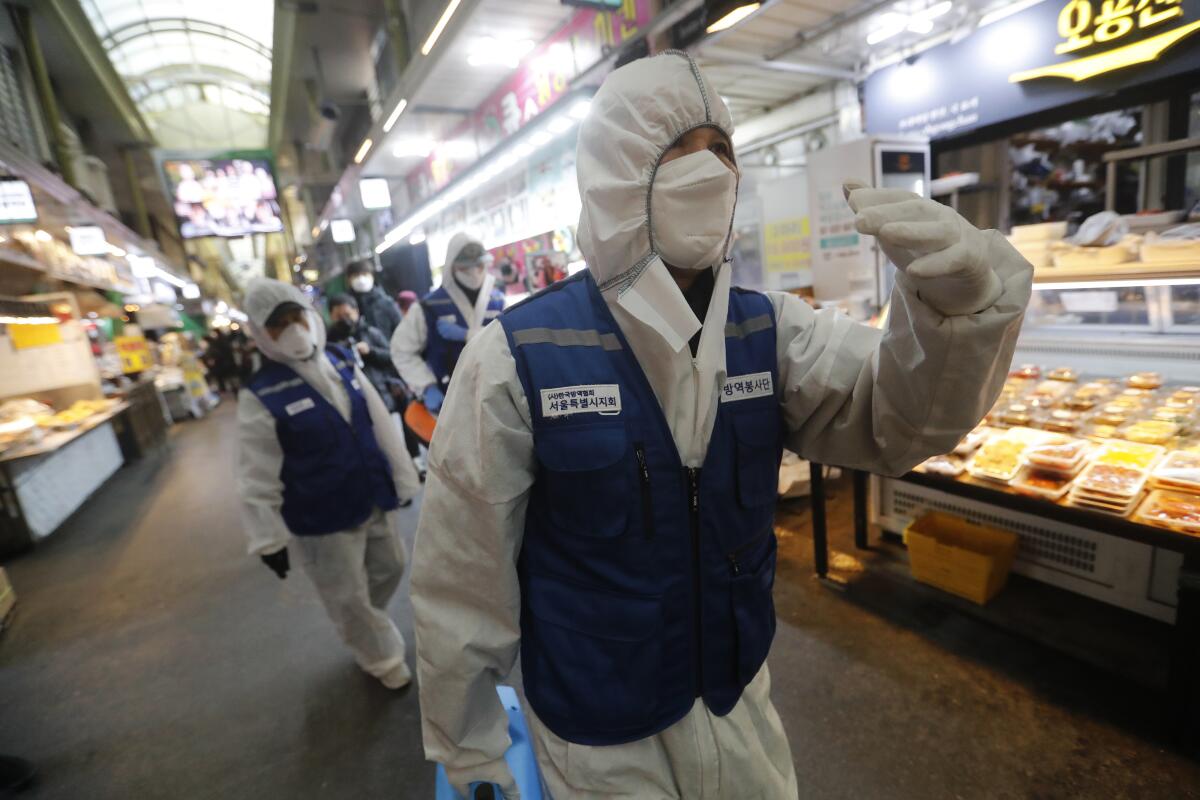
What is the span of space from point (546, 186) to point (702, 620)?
522 centimetres

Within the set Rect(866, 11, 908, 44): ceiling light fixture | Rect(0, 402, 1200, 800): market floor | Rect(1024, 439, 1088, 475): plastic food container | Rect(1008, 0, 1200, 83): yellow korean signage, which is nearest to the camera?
Rect(0, 402, 1200, 800): market floor

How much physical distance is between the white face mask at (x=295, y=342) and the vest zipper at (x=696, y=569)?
219 centimetres

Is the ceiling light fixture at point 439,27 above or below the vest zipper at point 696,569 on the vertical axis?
above

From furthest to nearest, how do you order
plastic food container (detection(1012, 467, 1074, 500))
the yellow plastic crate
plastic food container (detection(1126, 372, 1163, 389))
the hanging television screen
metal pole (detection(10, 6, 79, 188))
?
the hanging television screen → metal pole (detection(10, 6, 79, 188)) → the yellow plastic crate → plastic food container (detection(1126, 372, 1163, 389)) → plastic food container (detection(1012, 467, 1074, 500))

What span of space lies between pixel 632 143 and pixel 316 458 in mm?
2252

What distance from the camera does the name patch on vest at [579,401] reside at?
1107 mm

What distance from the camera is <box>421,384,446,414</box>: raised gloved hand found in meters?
4.40

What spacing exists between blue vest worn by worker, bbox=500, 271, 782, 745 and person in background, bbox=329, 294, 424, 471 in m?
5.03

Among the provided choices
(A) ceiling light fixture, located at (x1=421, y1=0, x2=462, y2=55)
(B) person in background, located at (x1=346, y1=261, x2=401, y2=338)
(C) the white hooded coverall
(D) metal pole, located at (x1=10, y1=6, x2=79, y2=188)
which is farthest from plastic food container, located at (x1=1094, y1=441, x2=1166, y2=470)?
(D) metal pole, located at (x1=10, y1=6, x2=79, y2=188)

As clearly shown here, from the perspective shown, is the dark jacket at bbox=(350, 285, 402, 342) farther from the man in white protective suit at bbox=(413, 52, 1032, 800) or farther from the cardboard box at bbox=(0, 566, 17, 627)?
the man in white protective suit at bbox=(413, 52, 1032, 800)

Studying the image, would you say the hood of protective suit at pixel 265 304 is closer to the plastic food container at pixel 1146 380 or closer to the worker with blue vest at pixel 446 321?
the worker with blue vest at pixel 446 321

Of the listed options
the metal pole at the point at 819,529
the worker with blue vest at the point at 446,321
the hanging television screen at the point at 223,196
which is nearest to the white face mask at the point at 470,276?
the worker with blue vest at the point at 446,321

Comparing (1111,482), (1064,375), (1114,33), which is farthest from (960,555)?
(1114,33)

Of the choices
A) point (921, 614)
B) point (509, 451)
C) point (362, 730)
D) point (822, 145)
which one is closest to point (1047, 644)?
point (921, 614)
